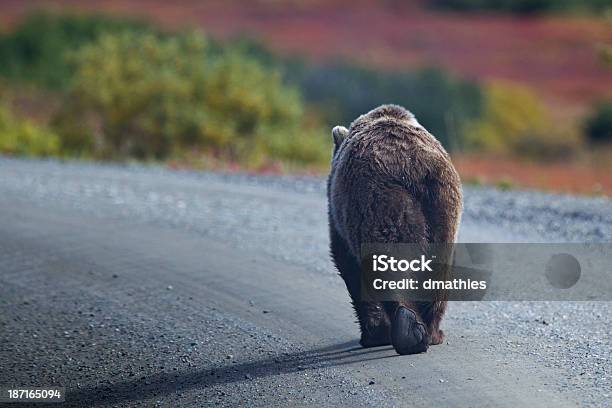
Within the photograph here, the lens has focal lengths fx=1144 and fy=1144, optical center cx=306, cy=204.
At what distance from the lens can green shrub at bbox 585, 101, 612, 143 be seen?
38312 millimetres

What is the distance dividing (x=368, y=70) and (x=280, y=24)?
51.0 feet

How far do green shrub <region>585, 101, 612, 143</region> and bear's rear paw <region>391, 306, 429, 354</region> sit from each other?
32.9 metres

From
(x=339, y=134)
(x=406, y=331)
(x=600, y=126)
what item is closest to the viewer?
(x=406, y=331)

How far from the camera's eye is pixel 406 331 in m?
6.38

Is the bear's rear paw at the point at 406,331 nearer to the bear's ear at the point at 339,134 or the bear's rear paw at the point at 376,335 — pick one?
the bear's rear paw at the point at 376,335

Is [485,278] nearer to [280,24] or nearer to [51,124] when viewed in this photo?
[51,124]

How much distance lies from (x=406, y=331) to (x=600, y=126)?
3358cm

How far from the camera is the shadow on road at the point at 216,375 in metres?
6.59

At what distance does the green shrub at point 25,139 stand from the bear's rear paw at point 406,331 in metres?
14.2

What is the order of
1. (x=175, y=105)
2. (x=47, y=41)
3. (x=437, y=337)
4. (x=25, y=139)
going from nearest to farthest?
(x=437, y=337)
(x=25, y=139)
(x=175, y=105)
(x=47, y=41)

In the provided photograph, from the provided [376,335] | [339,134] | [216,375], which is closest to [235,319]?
[216,375]

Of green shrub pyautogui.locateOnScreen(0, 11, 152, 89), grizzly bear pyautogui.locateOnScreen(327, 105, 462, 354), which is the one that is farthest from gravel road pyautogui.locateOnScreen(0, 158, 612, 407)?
green shrub pyautogui.locateOnScreen(0, 11, 152, 89)

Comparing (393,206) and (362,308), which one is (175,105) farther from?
(393,206)

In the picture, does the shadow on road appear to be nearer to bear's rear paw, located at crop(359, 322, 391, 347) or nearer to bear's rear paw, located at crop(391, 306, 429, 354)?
bear's rear paw, located at crop(359, 322, 391, 347)
